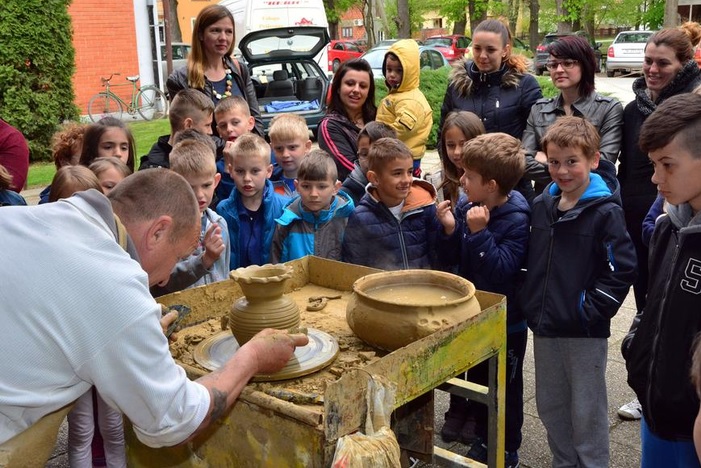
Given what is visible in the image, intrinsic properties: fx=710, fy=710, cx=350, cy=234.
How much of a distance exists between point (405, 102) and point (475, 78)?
0.49 meters

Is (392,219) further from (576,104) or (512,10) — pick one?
(512,10)

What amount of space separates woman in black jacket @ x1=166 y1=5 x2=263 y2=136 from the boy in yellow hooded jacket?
3.21 feet

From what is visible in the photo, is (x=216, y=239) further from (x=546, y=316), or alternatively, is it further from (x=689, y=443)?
(x=689, y=443)

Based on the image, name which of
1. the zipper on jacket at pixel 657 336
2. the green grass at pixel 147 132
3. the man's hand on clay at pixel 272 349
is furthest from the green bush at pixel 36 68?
the zipper on jacket at pixel 657 336

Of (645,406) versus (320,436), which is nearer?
(320,436)

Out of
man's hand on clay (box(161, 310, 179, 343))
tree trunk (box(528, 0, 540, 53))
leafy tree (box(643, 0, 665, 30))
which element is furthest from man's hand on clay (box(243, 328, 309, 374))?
leafy tree (box(643, 0, 665, 30))

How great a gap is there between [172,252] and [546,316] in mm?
1640

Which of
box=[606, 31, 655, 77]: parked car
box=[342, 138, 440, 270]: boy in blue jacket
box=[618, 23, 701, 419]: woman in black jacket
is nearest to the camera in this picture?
box=[342, 138, 440, 270]: boy in blue jacket

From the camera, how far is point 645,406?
2473 mm

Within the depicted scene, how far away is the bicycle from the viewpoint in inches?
647

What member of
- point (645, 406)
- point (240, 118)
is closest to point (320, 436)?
point (645, 406)

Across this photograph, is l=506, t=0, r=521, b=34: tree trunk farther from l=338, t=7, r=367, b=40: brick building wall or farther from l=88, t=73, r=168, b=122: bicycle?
l=88, t=73, r=168, b=122: bicycle

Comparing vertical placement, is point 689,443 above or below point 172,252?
below

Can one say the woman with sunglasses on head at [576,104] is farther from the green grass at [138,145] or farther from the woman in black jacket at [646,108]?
the green grass at [138,145]
